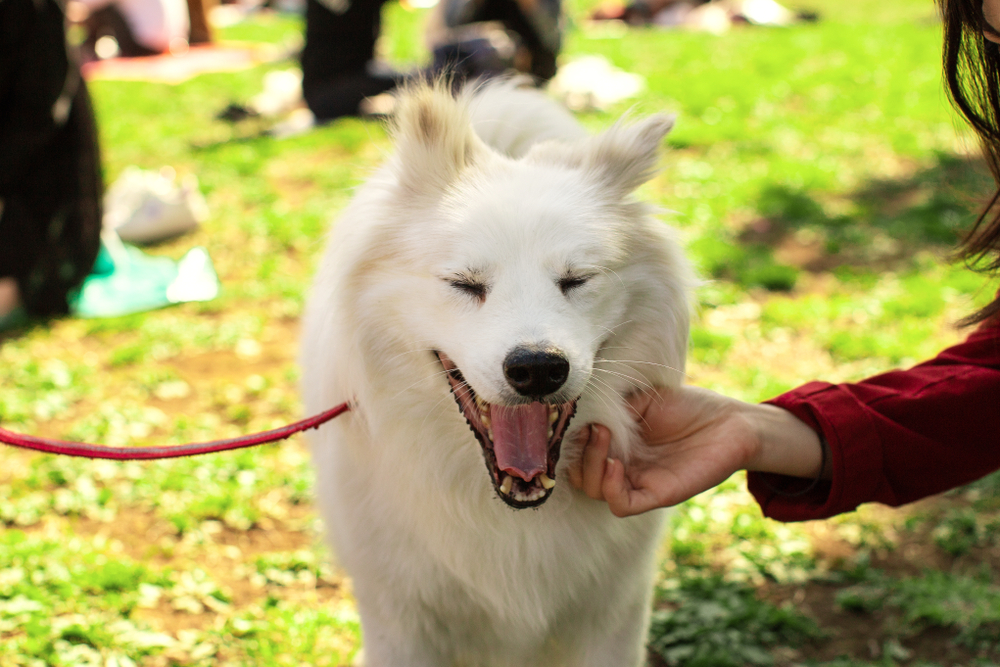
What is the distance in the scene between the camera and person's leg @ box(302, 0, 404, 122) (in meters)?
7.55

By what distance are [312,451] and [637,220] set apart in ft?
3.83

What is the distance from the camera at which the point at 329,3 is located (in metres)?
7.58

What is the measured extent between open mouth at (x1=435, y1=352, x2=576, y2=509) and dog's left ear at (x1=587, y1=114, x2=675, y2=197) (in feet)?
1.86

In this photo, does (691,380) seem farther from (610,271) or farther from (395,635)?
(395,635)

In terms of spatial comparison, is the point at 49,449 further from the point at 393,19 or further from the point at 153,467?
the point at 393,19

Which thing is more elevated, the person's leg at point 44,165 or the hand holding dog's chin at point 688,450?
the hand holding dog's chin at point 688,450

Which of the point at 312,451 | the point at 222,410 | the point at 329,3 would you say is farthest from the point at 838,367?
the point at 329,3

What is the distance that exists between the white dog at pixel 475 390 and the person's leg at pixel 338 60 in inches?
233

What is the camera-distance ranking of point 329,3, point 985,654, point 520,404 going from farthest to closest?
1. point 329,3
2. point 985,654
3. point 520,404

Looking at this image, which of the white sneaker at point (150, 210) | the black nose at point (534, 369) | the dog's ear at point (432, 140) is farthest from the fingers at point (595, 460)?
the white sneaker at point (150, 210)

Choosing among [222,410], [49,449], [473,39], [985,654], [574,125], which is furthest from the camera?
[473,39]

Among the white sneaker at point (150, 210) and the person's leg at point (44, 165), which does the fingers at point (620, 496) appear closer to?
the person's leg at point (44, 165)

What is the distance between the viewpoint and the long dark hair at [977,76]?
162 centimetres

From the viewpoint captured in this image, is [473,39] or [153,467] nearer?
[153,467]
